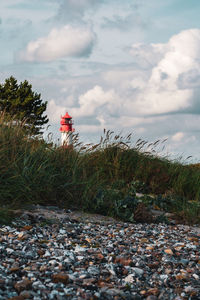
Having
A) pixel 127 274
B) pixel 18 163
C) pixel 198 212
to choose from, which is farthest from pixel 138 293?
pixel 198 212

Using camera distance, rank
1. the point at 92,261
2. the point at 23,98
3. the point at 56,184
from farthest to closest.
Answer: the point at 23,98 < the point at 56,184 < the point at 92,261

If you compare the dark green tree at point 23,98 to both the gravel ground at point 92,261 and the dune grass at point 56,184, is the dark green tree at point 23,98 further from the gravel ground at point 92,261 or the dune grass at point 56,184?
the gravel ground at point 92,261

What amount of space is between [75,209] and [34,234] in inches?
72.6

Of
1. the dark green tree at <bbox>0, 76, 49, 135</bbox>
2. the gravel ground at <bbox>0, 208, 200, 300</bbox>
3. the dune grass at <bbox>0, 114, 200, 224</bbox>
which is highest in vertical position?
the dark green tree at <bbox>0, 76, 49, 135</bbox>

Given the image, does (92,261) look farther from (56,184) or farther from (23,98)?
(23,98)

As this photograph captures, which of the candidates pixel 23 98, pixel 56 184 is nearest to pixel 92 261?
pixel 56 184

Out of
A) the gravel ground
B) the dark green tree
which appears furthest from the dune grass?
the dark green tree

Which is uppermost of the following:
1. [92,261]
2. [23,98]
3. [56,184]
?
[23,98]

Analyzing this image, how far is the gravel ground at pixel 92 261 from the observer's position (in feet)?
11.0

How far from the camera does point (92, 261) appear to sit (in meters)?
4.07

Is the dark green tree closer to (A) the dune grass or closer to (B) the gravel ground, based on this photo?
(A) the dune grass

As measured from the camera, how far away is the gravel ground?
3346 millimetres

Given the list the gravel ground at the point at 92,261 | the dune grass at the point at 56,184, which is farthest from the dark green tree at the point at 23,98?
the gravel ground at the point at 92,261

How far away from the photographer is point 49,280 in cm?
343
